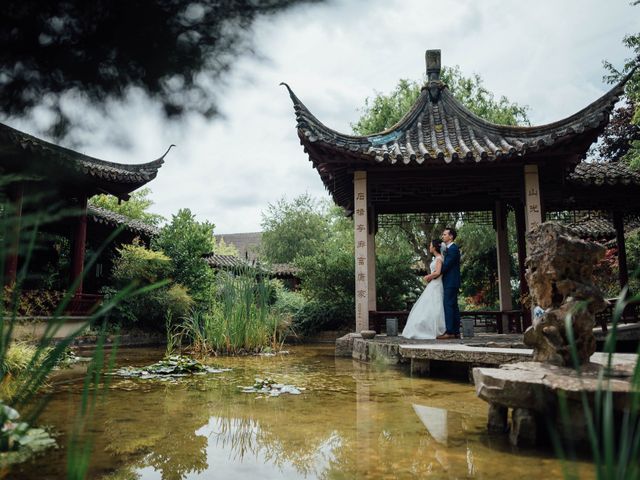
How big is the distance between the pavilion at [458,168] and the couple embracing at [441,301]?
0.72 meters

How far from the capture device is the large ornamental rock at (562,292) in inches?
104

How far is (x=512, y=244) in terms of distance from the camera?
15.7 metres

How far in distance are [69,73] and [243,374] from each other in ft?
13.3

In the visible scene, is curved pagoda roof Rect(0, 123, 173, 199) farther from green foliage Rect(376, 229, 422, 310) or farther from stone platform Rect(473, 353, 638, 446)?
green foliage Rect(376, 229, 422, 310)

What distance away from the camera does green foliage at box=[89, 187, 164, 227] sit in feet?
74.8

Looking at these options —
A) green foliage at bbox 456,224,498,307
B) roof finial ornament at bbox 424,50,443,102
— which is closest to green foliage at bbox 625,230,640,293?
green foliage at bbox 456,224,498,307

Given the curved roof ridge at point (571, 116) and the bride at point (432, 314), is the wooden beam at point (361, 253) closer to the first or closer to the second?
the bride at point (432, 314)

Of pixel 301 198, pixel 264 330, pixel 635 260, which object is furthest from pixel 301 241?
pixel 264 330

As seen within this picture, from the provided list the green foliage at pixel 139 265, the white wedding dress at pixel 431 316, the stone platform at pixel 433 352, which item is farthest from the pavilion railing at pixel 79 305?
the white wedding dress at pixel 431 316

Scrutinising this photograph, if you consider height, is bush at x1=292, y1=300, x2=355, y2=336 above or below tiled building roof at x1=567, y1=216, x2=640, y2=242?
below

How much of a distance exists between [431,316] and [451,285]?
0.51 m

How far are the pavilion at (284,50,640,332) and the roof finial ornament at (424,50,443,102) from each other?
0.02 metres

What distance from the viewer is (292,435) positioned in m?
2.41

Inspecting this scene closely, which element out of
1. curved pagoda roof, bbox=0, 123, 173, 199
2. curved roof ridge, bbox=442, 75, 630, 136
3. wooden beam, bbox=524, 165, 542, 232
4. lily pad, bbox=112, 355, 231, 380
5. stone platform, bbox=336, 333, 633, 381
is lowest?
lily pad, bbox=112, 355, 231, 380
